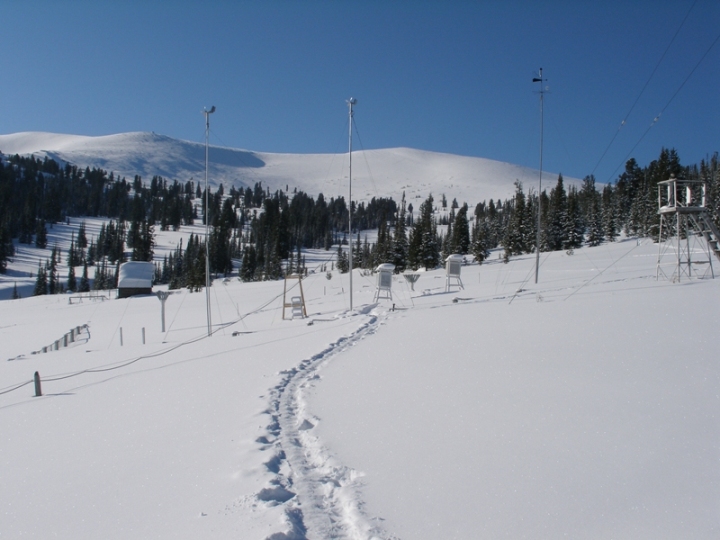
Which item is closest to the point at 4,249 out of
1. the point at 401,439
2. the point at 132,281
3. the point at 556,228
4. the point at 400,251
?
the point at 132,281

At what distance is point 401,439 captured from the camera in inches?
239

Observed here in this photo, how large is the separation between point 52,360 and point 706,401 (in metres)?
19.6

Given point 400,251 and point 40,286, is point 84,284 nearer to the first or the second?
point 40,286

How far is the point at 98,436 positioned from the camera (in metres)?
7.18

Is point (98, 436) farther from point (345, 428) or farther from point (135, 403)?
point (345, 428)

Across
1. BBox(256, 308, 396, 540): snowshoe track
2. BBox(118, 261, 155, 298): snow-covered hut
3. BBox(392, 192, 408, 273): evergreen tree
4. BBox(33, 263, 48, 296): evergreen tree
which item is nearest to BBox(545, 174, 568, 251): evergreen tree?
BBox(392, 192, 408, 273): evergreen tree

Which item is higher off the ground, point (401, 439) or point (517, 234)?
point (517, 234)

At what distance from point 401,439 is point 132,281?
56.0 meters

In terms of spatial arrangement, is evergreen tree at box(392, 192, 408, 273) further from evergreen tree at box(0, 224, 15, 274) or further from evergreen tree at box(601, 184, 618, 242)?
evergreen tree at box(0, 224, 15, 274)

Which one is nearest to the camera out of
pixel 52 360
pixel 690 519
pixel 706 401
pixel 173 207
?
pixel 690 519

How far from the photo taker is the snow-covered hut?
5500 cm

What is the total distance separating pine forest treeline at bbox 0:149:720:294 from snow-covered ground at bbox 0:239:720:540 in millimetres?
11897

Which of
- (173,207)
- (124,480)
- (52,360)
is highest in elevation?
(173,207)

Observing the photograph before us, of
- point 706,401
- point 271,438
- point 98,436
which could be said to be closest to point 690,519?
point 706,401
